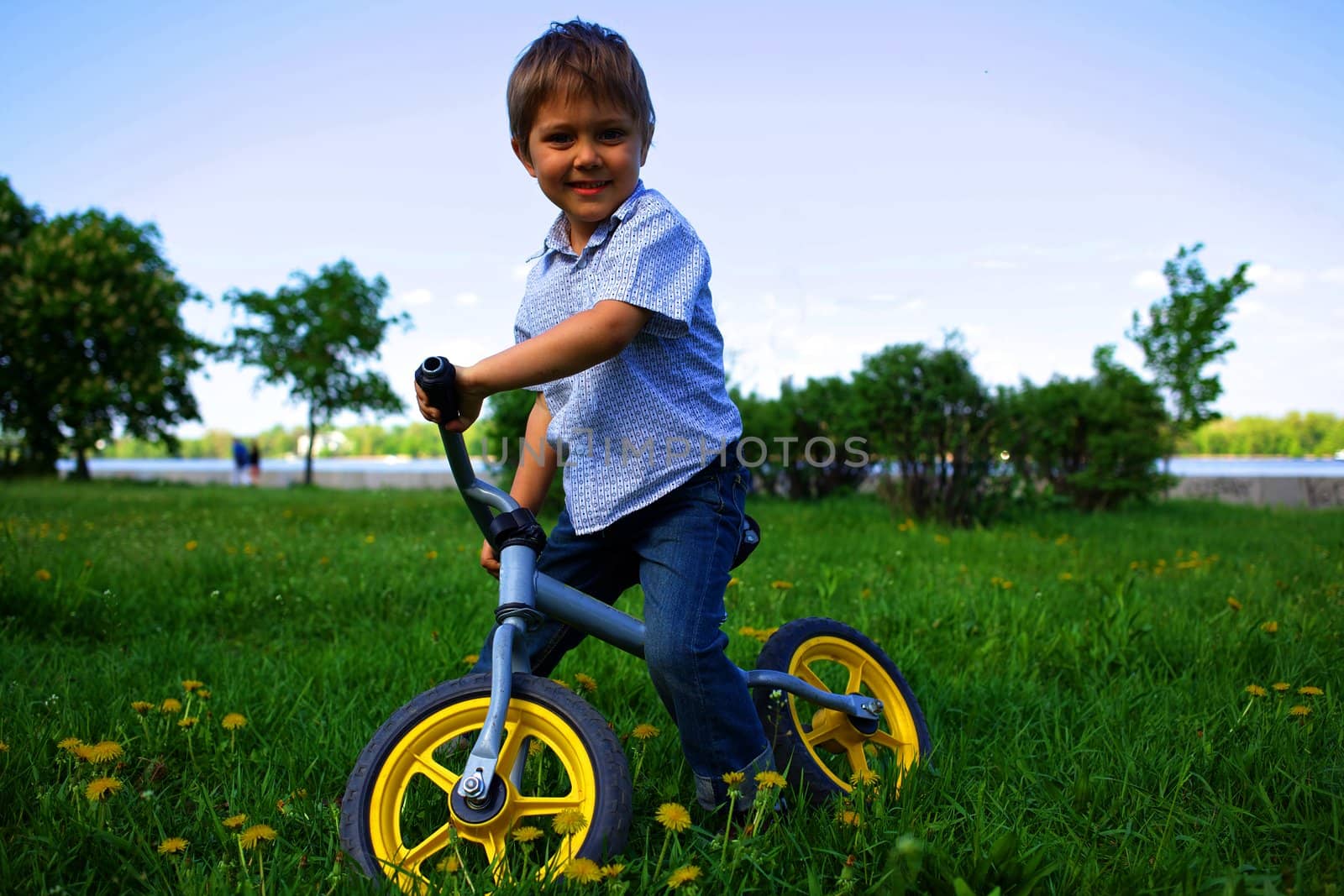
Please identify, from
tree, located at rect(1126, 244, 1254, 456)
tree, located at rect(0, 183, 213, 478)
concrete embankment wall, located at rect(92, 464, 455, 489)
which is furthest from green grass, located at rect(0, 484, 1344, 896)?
tree, located at rect(0, 183, 213, 478)

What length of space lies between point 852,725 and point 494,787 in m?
0.98

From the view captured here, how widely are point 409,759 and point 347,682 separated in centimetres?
134

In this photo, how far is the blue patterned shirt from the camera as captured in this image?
1711 millimetres

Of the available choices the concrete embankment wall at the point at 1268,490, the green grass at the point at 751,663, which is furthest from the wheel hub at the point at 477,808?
the concrete embankment wall at the point at 1268,490

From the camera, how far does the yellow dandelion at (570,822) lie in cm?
144

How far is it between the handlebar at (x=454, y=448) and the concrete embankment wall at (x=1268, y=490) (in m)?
13.2

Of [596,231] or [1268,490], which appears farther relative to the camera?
[1268,490]

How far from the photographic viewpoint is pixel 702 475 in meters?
1.82

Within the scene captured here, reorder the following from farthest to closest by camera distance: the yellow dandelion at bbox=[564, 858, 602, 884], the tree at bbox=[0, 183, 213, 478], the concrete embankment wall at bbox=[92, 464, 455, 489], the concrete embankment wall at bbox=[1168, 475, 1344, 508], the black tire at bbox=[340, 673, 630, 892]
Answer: the tree at bbox=[0, 183, 213, 478] → the concrete embankment wall at bbox=[92, 464, 455, 489] → the concrete embankment wall at bbox=[1168, 475, 1344, 508] → the black tire at bbox=[340, 673, 630, 892] → the yellow dandelion at bbox=[564, 858, 602, 884]

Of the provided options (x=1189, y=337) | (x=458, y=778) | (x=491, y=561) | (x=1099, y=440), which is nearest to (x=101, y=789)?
(x=458, y=778)

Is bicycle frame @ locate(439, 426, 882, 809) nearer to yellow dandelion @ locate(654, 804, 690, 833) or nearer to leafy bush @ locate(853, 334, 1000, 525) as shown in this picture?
yellow dandelion @ locate(654, 804, 690, 833)

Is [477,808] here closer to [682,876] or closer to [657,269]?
[682,876]

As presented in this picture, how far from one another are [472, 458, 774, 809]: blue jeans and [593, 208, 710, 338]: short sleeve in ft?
1.14

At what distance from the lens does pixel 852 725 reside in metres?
2.18
